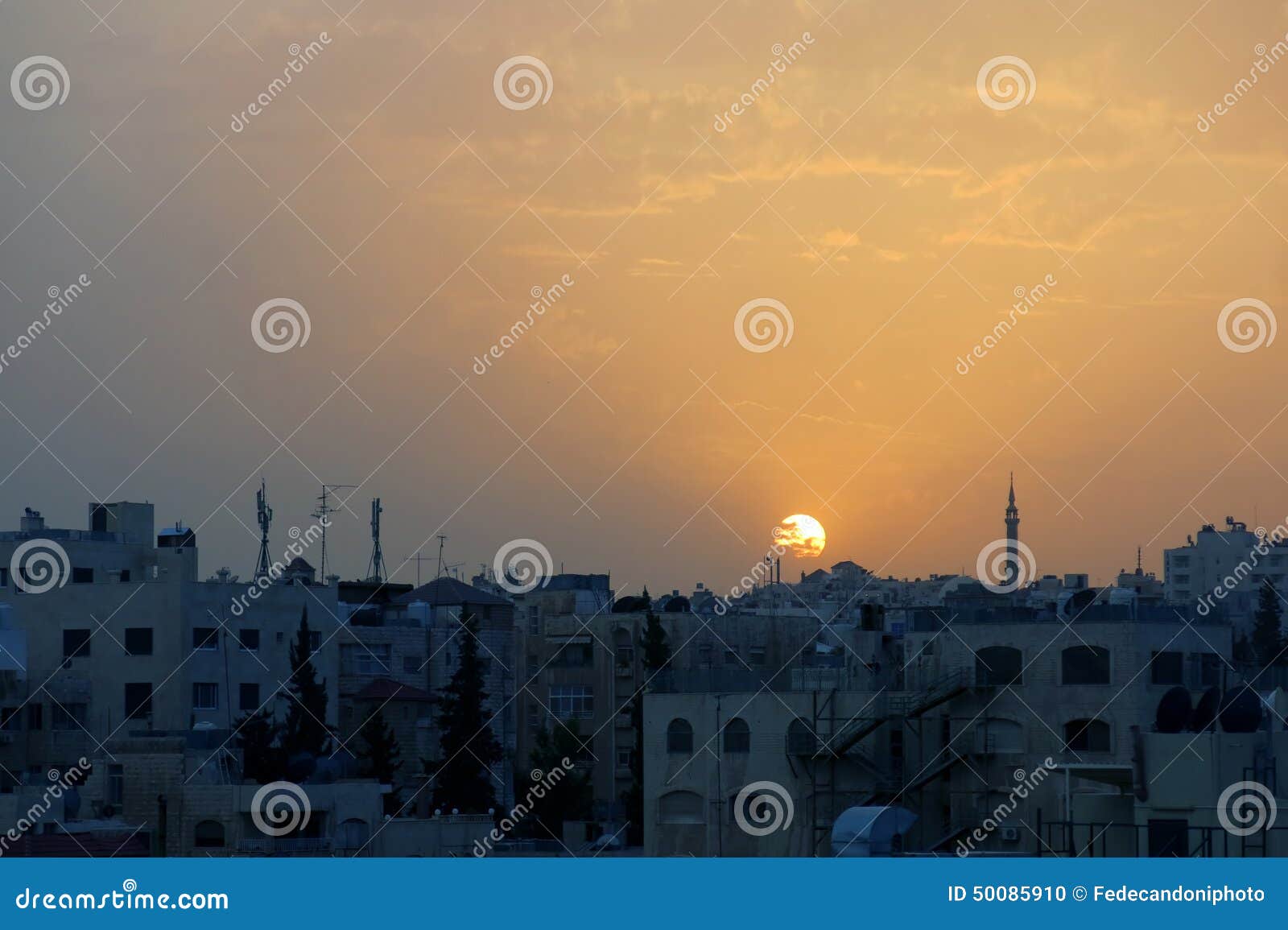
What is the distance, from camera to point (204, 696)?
6800 cm

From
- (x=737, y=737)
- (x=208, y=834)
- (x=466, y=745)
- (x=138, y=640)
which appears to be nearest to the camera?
(x=208, y=834)

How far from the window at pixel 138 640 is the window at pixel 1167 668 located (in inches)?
1217

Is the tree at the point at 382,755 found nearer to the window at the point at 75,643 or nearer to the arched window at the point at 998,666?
the window at the point at 75,643

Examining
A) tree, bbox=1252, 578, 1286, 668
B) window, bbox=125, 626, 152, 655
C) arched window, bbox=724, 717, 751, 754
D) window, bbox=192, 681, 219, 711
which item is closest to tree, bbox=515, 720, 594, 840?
arched window, bbox=724, 717, 751, 754

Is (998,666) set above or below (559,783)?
below

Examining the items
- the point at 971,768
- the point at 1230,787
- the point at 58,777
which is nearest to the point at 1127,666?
the point at 971,768

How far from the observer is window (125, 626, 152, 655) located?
67.1 m

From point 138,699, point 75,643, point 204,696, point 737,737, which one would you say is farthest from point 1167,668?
point 75,643

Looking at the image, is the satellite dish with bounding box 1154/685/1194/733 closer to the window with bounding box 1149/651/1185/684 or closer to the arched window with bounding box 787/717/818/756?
the window with bounding box 1149/651/1185/684

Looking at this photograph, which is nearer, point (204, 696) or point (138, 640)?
point (138, 640)

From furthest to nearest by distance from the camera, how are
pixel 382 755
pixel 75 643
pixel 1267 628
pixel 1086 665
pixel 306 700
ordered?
pixel 1267 628 → pixel 306 700 → pixel 75 643 → pixel 382 755 → pixel 1086 665

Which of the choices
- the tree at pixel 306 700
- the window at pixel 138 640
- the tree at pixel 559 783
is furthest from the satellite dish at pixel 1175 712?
the window at pixel 138 640

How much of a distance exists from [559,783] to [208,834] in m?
23.1

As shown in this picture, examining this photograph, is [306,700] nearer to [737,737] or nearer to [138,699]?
[138,699]
